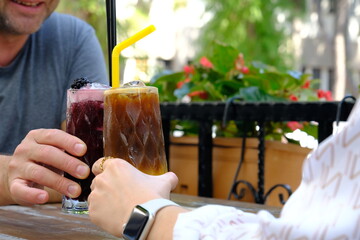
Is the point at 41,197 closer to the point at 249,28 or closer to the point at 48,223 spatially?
the point at 48,223

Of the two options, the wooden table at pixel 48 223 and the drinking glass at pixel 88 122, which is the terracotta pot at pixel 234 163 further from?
the drinking glass at pixel 88 122

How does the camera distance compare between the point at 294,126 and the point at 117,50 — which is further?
the point at 294,126

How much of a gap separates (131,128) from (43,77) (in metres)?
1.22

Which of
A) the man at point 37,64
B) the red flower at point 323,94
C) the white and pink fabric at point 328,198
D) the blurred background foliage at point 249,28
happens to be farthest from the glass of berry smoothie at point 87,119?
the blurred background foliage at point 249,28

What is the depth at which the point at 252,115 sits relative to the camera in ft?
7.01

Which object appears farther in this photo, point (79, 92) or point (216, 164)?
point (216, 164)

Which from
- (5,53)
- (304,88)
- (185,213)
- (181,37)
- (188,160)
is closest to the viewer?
(185,213)

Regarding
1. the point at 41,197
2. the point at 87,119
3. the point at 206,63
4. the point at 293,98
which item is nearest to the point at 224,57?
the point at 206,63

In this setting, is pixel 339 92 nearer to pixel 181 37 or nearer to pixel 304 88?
pixel 181 37

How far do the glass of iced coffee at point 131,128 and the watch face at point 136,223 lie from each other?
0.26m

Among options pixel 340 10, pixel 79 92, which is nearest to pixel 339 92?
pixel 340 10

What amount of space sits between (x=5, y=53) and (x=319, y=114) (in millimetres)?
1146

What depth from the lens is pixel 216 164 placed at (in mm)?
2434

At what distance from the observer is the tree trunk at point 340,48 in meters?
16.0
